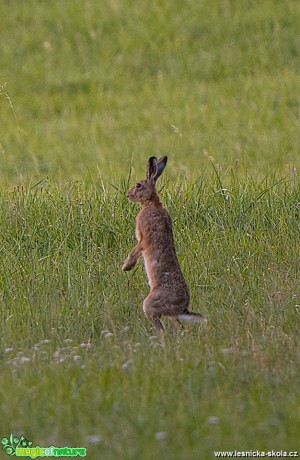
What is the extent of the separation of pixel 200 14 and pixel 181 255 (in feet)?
38.0

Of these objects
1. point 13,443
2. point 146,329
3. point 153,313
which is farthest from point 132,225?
point 13,443

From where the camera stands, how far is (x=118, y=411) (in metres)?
5.09

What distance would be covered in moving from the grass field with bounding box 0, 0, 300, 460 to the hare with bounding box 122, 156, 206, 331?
0.16 meters

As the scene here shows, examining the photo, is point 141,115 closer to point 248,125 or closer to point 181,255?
point 248,125

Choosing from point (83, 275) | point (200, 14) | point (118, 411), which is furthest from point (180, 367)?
point (200, 14)

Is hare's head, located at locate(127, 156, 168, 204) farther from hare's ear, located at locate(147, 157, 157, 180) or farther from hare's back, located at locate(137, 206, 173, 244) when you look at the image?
hare's back, located at locate(137, 206, 173, 244)

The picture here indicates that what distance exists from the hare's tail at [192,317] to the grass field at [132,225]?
8 centimetres

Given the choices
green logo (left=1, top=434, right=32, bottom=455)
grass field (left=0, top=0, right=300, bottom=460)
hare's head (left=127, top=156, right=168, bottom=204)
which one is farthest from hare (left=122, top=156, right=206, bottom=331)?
green logo (left=1, top=434, right=32, bottom=455)

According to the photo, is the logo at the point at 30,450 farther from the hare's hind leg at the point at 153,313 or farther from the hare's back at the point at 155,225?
the hare's back at the point at 155,225

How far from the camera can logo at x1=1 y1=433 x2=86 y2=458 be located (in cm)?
472

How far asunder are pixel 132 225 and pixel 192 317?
8.12 ft

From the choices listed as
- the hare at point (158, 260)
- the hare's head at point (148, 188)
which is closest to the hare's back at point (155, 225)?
the hare at point (158, 260)

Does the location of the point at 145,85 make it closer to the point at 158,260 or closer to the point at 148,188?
the point at 148,188

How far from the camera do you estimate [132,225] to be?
9109mm
